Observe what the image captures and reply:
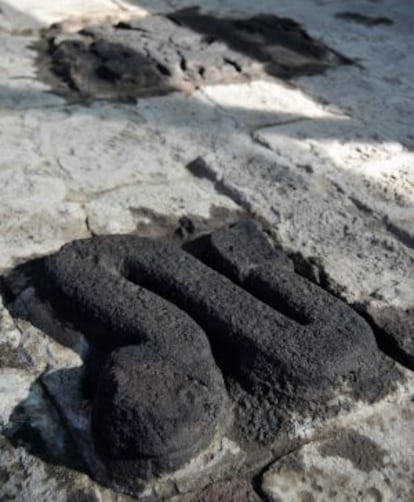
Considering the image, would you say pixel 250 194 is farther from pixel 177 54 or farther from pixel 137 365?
pixel 177 54

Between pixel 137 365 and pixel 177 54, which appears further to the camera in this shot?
pixel 177 54

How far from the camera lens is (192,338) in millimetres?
1688

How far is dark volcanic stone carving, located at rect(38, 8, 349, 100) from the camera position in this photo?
3.21 m

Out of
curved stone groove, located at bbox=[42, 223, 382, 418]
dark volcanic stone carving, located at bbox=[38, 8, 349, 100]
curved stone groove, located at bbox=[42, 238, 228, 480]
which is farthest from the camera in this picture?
dark volcanic stone carving, located at bbox=[38, 8, 349, 100]

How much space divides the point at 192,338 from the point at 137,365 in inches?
6.7

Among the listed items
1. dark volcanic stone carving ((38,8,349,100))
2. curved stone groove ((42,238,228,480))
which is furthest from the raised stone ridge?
dark volcanic stone carving ((38,8,349,100))

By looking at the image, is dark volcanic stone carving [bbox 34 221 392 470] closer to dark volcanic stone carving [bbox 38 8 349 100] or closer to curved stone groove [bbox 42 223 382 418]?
curved stone groove [bbox 42 223 382 418]

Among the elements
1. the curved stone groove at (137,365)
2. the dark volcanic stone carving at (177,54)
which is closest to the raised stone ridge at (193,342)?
the curved stone groove at (137,365)

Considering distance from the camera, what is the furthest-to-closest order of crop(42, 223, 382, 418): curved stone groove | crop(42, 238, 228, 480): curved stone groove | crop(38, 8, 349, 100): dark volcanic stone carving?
crop(38, 8, 349, 100): dark volcanic stone carving < crop(42, 223, 382, 418): curved stone groove < crop(42, 238, 228, 480): curved stone groove

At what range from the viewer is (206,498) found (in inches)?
56.3

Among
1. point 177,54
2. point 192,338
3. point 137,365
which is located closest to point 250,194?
point 192,338

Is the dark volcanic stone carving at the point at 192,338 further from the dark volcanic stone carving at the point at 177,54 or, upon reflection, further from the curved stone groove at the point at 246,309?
the dark volcanic stone carving at the point at 177,54

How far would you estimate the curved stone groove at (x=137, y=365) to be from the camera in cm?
144

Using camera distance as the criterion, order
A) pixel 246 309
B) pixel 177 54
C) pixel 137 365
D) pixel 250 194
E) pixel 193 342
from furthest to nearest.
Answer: pixel 177 54
pixel 250 194
pixel 246 309
pixel 193 342
pixel 137 365
